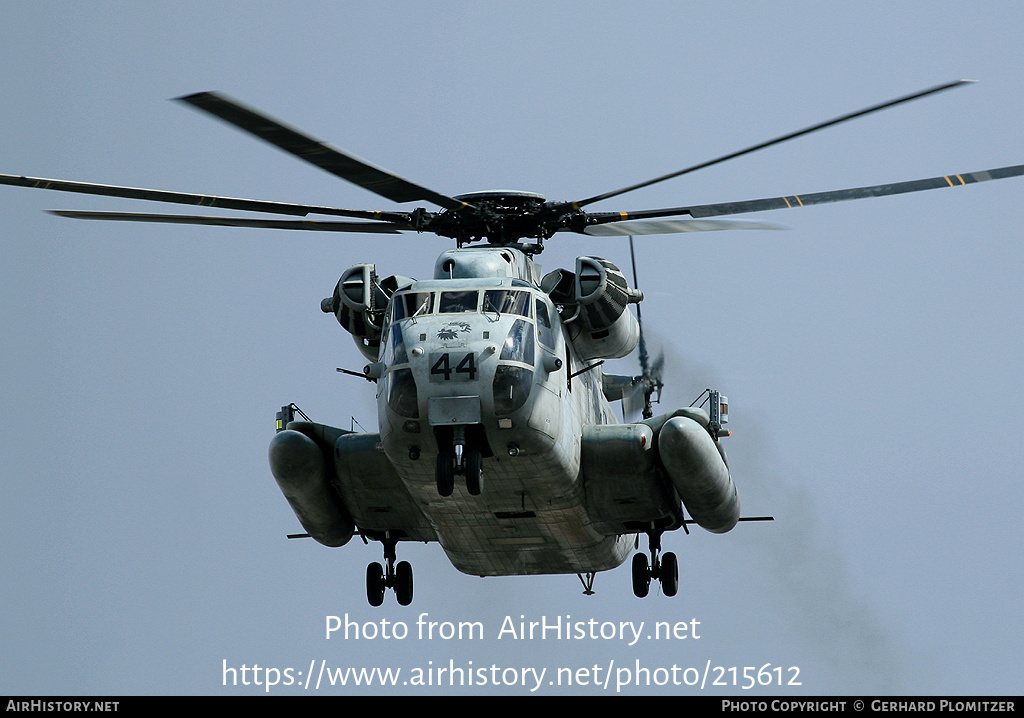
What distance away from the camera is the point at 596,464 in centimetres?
2803

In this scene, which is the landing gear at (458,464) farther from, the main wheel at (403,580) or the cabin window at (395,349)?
the main wheel at (403,580)

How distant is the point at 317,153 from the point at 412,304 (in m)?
3.40

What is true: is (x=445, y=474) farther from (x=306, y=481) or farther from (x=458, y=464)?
(x=306, y=481)

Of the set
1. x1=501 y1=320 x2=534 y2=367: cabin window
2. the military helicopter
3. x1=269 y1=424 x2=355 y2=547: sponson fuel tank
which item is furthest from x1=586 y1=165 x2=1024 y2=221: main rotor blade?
x1=269 y1=424 x2=355 y2=547: sponson fuel tank

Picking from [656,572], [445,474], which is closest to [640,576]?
[656,572]

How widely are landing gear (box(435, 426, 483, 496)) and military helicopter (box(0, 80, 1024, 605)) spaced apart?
0.08 feet

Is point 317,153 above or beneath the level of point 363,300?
above

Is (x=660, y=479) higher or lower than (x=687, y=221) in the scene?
lower

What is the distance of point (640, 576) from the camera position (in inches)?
1184

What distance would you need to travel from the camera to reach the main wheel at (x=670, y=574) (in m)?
30.0

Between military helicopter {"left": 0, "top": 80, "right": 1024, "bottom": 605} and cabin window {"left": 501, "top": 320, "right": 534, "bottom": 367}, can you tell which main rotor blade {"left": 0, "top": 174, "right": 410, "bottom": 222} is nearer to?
military helicopter {"left": 0, "top": 80, "right": 1024, "bottom": 605}

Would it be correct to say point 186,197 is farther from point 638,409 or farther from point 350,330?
point 638,409
